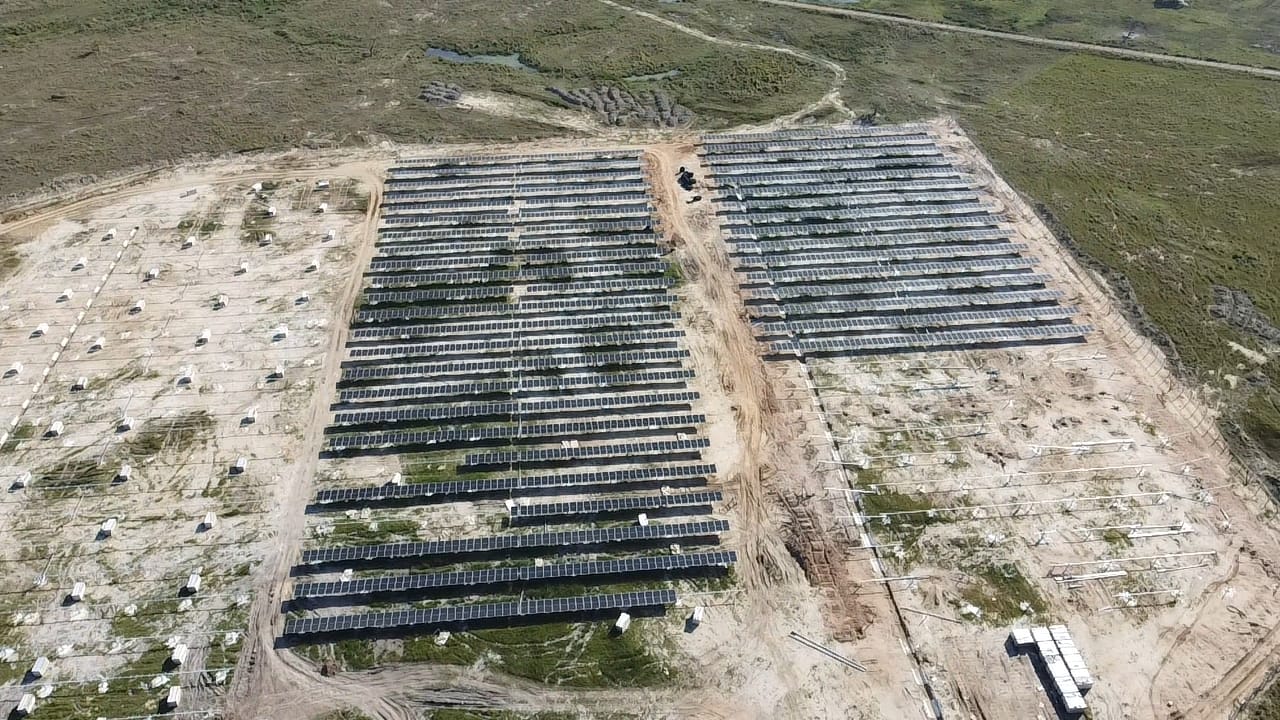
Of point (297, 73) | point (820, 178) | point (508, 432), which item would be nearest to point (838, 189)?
point (820, 178)

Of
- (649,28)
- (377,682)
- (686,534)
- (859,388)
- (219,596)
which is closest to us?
(377,682)

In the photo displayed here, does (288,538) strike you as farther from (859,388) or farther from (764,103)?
(764,103)

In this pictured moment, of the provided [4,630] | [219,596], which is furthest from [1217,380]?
[4,630]

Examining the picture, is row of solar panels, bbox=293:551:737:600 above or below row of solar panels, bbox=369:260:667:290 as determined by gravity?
below

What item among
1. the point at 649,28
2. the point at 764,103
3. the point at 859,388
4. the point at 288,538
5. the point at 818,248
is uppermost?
the point at 649,28

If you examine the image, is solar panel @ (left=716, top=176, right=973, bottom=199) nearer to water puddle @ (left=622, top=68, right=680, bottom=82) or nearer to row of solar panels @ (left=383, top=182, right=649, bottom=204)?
row of solar panels @ (left=383, top=182, right=649, bottom=204)

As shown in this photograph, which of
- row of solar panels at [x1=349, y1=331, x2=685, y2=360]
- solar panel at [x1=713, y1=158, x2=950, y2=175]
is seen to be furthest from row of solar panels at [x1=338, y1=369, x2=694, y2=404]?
solar panel at [x1=713, y1=158, x2=950, y2=175]

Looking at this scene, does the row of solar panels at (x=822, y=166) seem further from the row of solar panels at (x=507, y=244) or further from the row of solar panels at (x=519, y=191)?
the row of solar panels at (x=507, y=244)
